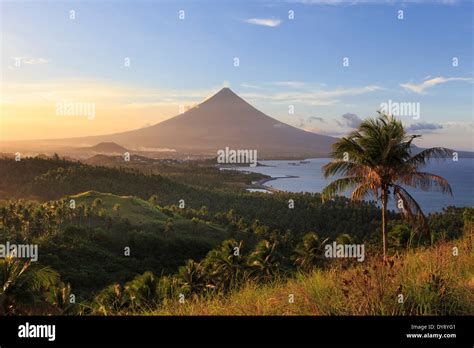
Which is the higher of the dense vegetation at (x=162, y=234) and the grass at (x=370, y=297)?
the grass at (x=370, y=297)

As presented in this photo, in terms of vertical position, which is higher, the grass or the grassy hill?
the grass

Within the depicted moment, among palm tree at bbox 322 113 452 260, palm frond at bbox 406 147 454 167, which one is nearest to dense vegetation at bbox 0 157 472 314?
palm tree at bbox 322 113 452 260

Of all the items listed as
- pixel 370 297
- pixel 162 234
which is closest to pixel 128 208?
pixel 162 234

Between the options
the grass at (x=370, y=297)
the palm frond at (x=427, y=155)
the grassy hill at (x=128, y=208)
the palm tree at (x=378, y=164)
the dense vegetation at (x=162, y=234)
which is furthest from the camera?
the grassy hill at (x=128, y=208)

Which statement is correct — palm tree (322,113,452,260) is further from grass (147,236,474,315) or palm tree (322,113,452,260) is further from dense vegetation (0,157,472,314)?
grass (147,236,474,315)

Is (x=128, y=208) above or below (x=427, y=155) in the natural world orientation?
below

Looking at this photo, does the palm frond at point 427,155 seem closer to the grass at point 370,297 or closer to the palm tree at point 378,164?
the palm tree at point 378,164

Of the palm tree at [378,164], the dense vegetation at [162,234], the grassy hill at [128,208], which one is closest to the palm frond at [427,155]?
the palm tree at [378,164]

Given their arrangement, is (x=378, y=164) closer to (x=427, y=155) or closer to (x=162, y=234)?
(x=427, y=155)

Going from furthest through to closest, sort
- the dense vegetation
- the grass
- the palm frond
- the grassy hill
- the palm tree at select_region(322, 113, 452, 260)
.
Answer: the grassy hill → the dense vegetation → the palm tree at select_region(322, 113, 452, 260) → the palm frond → the grass
